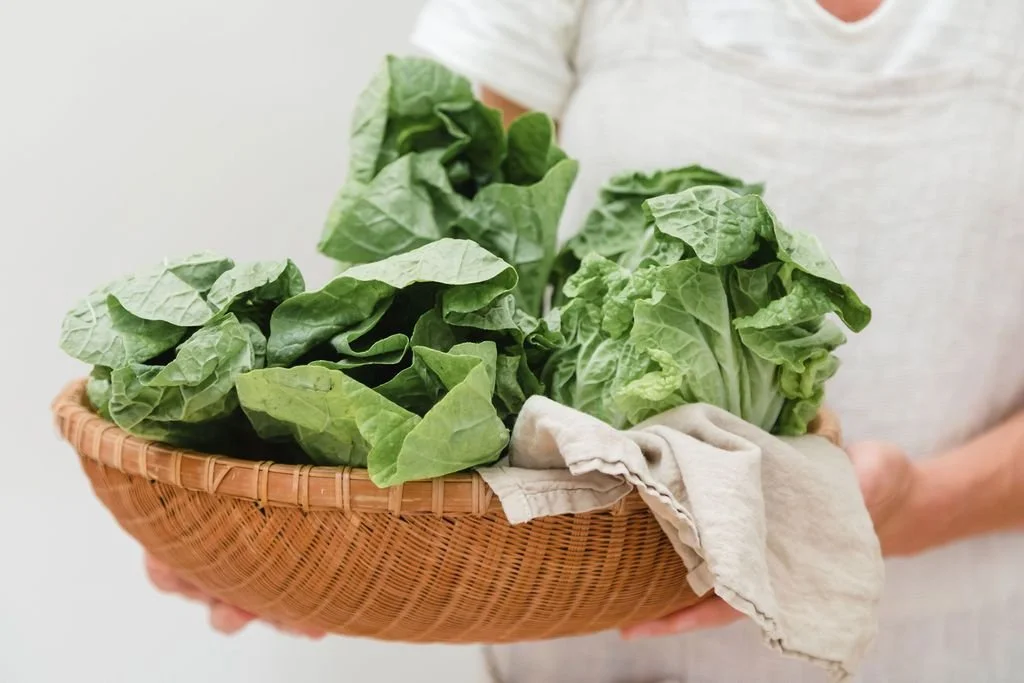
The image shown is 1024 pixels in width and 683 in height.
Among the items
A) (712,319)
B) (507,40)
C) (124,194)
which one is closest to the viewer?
(712,319)

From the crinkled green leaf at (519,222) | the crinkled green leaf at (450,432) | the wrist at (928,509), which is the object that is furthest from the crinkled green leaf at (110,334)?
the wrist at (928,509)

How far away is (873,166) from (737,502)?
446 millimetres

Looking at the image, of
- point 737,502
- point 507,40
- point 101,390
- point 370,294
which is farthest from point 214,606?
point 507,40

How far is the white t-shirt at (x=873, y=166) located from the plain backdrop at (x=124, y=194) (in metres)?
0.38

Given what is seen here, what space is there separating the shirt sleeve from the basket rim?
478mm

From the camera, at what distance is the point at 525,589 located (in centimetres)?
59

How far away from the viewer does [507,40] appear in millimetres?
897

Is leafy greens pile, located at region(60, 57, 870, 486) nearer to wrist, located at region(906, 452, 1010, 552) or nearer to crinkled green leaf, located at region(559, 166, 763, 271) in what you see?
crinkled green leaf, located at region(559, 166, 763, 271)

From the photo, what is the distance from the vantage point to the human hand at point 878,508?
68cm

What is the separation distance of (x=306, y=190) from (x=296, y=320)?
0.70 meters

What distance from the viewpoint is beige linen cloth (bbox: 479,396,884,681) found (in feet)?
1.76

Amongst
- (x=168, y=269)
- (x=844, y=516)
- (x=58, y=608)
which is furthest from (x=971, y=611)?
(x=58, y=608)

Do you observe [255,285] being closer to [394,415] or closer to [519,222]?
[394,415]

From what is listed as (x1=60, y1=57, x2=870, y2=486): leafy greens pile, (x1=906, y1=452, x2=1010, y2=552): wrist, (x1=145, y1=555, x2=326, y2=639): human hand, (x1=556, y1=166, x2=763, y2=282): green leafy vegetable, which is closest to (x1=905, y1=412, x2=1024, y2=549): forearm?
Answer: (x1=906, y1=452, x2=1010, y2=552): wrist
